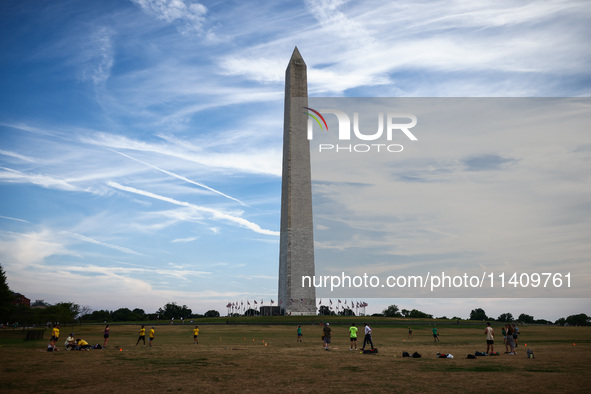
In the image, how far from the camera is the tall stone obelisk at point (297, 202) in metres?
70.0

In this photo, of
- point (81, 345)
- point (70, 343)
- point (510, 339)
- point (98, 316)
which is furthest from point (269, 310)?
point (510, 339)

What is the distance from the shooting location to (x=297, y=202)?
231 feet

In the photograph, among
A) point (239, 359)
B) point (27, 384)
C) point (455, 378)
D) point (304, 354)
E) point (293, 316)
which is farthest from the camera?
point (293, 316)

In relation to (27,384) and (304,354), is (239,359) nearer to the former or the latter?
(304,354)

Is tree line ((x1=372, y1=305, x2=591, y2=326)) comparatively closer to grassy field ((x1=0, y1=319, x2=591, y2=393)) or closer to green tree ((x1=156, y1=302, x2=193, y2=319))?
green tree ((x1=156, y1=302, x2=193, y2=319))

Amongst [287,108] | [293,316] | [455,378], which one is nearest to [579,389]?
[455,378]

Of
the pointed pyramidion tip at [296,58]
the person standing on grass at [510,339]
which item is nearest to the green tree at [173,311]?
the pointed pyramidion tip at [296,58]

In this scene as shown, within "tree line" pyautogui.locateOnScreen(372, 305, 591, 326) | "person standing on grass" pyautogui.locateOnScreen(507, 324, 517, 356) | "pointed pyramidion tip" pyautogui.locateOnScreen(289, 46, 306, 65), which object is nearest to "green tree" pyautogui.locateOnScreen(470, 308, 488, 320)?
"tree line" pyautogui.locateOnScreen(372, 305, 591, 326)

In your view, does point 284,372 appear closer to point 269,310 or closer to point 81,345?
point 81,345

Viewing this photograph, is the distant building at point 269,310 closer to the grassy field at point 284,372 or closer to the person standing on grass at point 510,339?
the grassy field at point 284,372

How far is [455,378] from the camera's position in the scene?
15961mm

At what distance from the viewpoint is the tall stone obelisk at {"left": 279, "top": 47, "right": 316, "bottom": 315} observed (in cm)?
7000

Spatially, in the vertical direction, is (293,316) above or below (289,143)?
below

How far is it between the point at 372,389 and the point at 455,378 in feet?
12.4
